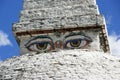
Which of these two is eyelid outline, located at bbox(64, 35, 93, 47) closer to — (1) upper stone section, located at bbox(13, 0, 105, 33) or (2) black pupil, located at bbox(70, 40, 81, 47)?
(2) black pupil, located at bbox(70, 40, 81, 47)

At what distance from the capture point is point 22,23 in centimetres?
905

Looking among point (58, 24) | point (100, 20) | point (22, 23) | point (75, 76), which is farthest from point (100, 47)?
point (75, 76)

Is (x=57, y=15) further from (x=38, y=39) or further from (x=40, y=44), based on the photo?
(x=40, y=44)

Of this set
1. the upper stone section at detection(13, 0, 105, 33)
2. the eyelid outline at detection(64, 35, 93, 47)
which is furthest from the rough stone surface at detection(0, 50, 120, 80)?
the upper stone section at detection(13, 0, 105, 33)

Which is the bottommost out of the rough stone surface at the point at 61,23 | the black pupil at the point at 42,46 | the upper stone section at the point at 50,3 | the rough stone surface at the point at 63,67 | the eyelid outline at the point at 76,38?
the rough stone surface at the point at 63,67

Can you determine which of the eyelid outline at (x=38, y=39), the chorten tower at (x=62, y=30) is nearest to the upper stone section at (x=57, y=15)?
the chorten tower at (x=62, y=30)

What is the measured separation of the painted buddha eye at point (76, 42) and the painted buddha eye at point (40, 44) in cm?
45

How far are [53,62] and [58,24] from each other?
2.46 metres

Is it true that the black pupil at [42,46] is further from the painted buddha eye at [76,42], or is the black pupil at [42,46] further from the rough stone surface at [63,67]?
the rough stone surface at [63,67]

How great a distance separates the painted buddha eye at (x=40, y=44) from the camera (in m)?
8.67

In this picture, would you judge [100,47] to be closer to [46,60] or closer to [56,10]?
[56,10]

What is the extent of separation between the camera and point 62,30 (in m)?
8.77

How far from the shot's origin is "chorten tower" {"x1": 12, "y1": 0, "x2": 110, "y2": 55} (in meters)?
8.66

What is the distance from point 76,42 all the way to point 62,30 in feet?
1.76
